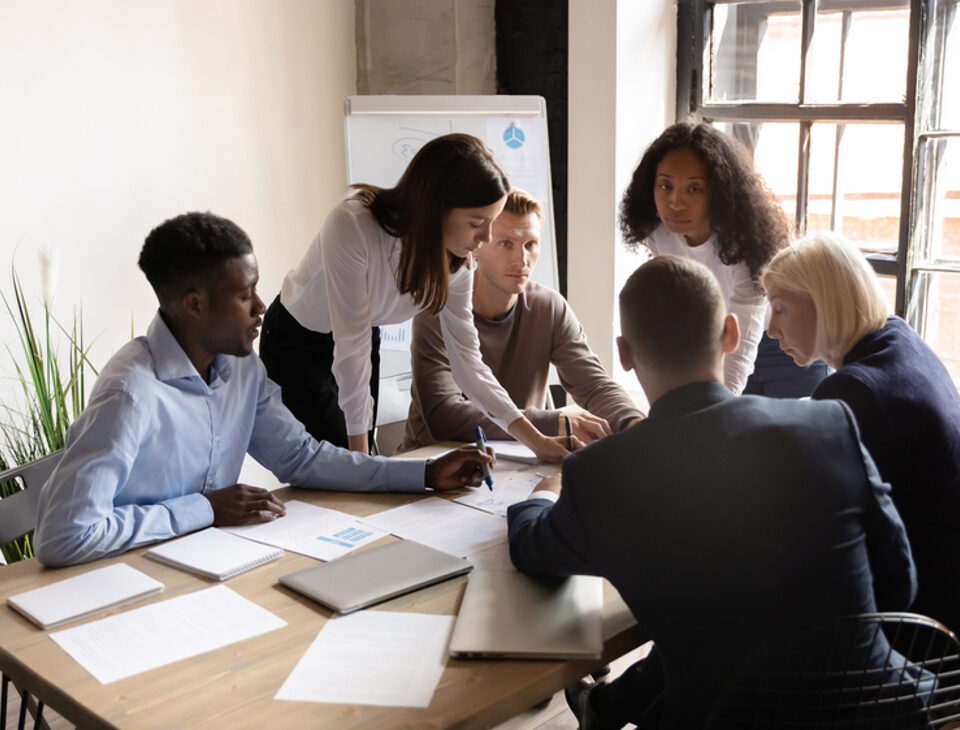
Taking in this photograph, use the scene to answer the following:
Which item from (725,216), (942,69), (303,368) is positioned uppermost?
(942,69)

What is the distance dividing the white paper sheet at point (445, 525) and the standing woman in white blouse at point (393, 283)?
355mm

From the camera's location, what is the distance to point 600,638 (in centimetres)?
126

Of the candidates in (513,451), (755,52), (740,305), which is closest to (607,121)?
(755,52)

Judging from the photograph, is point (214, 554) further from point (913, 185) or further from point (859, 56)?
point (859, 56)

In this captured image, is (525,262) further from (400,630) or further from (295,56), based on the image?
(295,56)

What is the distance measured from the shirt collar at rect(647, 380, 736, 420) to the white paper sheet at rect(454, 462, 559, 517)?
55 cm

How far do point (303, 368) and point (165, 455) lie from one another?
0.77m

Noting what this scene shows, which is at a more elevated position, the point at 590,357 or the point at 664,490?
the point at 664,490

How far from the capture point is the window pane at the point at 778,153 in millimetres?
3430

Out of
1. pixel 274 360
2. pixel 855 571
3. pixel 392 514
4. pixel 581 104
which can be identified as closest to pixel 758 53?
pixel 581 104

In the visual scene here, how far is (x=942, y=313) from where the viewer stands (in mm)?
3205

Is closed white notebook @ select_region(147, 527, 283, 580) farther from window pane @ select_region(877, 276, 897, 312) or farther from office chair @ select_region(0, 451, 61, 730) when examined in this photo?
window pane @ select_region(877, 276, 897, 312)

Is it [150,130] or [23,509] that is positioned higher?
[150,130]

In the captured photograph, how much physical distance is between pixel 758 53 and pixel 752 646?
9.15 feet
